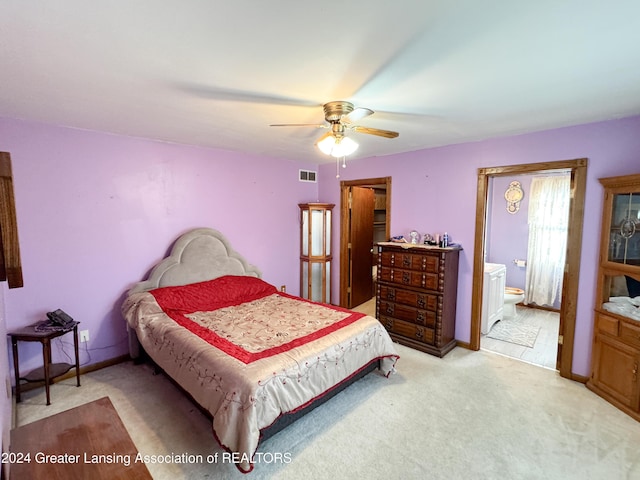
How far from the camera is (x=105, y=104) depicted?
230 cm

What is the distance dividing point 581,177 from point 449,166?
4.12ft

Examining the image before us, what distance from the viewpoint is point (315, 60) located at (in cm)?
163

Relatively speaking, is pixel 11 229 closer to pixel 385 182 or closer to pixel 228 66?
pixel 228 66

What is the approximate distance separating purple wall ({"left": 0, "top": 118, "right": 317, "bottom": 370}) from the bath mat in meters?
3.68

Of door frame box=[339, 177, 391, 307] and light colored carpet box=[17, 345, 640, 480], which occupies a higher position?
door frame box=[339, 177, 391, 307]

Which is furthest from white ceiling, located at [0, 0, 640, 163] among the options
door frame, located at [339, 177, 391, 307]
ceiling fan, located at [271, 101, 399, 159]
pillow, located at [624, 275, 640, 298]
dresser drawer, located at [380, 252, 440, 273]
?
door frame, located at [339, 177, 391, 307]

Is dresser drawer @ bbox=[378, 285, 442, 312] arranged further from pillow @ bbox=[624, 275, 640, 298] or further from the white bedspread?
pillow @ bbox=[624, 275, 640, 298]

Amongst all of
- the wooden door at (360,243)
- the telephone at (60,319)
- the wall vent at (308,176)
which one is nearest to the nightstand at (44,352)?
the telephone at (60,319)

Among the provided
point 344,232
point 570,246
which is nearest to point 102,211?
point 344,232

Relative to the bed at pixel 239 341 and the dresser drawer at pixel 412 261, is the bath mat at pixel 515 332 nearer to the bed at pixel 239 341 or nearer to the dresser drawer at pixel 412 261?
the dresser drawer at pixel 412 261

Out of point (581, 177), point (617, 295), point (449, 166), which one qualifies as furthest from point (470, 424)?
point (449, 166)

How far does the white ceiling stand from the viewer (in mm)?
1252

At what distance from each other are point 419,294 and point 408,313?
0.30 metres

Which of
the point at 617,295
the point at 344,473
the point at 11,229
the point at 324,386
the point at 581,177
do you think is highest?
the point at 581,177
